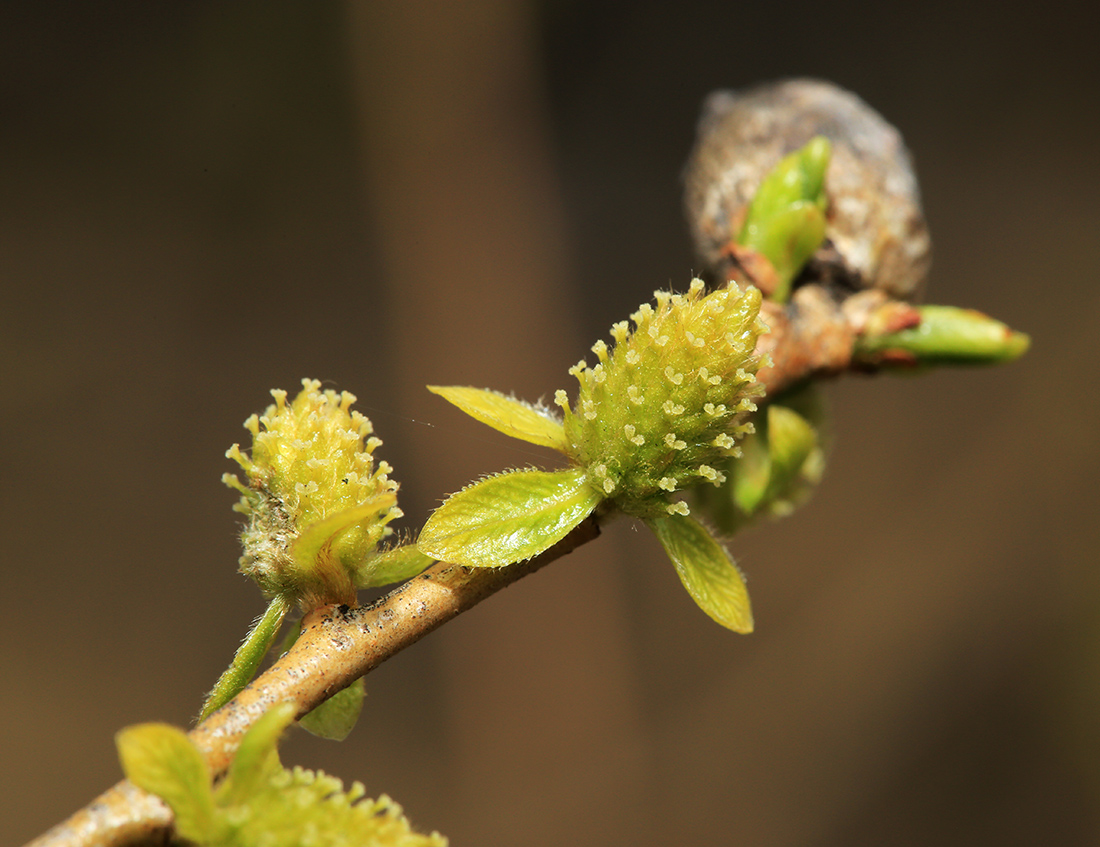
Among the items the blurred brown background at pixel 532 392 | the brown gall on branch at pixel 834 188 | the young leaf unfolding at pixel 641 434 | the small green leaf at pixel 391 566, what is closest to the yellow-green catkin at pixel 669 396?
the young leaf unfolding at pixel 641 434

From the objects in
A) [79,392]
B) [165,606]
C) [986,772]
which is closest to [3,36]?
[79,392]

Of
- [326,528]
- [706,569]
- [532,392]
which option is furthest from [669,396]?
[532,392]

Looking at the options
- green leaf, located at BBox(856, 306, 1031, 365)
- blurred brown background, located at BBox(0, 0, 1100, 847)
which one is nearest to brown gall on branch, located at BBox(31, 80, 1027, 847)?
green leaf, located at BBox(856, 306, 1031, 365)

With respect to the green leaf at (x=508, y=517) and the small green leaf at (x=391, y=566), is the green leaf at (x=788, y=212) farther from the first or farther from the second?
the small green leaf at (x=391, y=566)

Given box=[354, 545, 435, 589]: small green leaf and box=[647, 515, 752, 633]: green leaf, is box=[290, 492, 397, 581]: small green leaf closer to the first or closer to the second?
box=[354, 545, 435, 589]: small green leaf

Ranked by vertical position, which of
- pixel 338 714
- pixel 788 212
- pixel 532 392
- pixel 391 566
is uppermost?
pixel 788 212

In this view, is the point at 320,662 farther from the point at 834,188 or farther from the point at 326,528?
the point at 834,188
